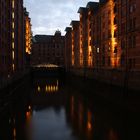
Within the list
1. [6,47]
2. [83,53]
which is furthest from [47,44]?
[6,47]

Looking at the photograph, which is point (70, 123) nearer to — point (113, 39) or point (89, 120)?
point (89, 120)

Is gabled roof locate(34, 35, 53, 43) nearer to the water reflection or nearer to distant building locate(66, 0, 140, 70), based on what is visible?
distant building locate(66, 0, 140, 70)

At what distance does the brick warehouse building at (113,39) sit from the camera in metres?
47.4

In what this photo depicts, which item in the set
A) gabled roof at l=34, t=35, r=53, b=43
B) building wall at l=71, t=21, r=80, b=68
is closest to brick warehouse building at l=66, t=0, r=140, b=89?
building wall at l=71, t=21, r=80, b=68

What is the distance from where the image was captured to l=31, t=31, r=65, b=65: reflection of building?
536 ft

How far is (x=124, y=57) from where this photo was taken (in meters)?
53.2

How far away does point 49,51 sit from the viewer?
Answer: 16450 cm

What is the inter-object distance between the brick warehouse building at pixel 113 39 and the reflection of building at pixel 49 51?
7415 cm

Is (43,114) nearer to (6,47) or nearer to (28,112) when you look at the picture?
(28,112)

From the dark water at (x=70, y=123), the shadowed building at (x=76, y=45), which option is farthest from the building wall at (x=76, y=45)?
the dark water at (x=70, y=123)

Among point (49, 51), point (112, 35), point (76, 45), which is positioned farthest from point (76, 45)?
point (49, 51)

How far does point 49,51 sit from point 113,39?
348ft

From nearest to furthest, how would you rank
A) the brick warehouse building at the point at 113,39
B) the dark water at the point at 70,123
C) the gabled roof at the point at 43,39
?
the dark water at the point at 70,123 → the brick warehouse building at the point at 113,39 → the gabled roof at the point at 43,39

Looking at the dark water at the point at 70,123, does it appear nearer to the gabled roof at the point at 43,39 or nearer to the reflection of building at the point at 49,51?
the reflection of building at the point at 49,51
